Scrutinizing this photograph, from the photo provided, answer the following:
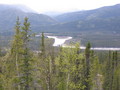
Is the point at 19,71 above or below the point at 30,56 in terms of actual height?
below

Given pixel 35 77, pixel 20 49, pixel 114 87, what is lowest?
pixel 114 87

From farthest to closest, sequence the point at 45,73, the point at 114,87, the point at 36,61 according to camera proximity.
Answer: the point at 114,87 < the point at 36,61 < the point at 45,73

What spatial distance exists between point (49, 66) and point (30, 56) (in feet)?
13.0

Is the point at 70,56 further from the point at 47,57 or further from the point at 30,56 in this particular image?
the point at 30,56

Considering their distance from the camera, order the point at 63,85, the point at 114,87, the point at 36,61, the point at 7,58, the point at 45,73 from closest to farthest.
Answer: the point at 45,73 < the point at 36,61 < the point at 7,58 < the point at 63,85 < the point at 114,87

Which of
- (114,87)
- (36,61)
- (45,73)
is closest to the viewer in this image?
(45,73)

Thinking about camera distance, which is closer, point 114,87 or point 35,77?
point 35,77

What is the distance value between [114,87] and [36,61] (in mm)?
36138

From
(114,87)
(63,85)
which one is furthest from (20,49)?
(114,87)

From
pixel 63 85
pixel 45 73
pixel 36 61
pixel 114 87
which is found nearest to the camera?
pixel 45 73

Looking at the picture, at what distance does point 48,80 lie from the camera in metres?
27.4

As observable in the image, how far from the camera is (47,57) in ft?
89.3

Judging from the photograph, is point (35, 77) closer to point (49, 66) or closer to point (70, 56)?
point (49, 66)

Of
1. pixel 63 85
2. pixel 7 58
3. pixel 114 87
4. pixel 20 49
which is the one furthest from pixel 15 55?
pixel 114 87
